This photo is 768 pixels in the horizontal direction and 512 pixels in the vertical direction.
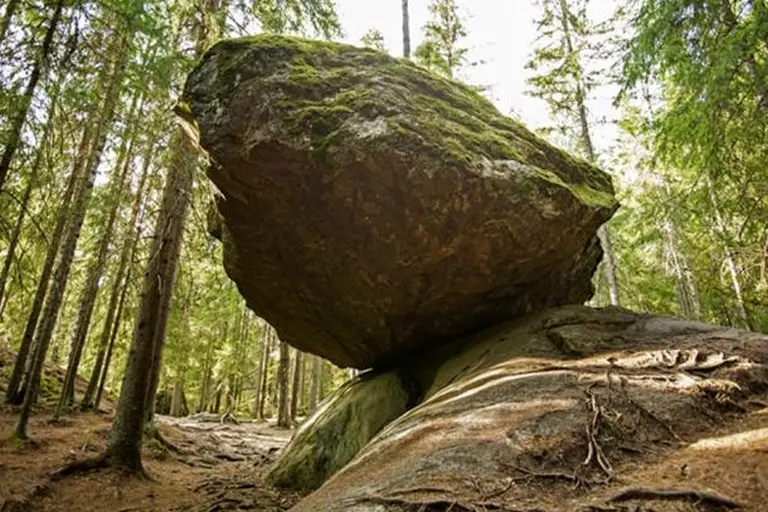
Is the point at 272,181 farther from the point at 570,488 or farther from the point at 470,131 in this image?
the point at 570,488

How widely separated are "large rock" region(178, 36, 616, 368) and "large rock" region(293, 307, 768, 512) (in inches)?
75.2

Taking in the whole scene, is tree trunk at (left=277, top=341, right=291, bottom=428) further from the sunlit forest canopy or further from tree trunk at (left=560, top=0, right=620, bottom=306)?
tree trunk at (left=560, top=0, right=620, bottom=306)

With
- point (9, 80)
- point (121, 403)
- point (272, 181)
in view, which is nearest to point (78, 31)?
point (9, 80)

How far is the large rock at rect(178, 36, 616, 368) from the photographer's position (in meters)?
6.71

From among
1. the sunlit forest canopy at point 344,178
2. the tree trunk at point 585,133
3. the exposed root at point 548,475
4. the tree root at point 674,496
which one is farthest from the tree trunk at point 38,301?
the tree trunk at point 585,133

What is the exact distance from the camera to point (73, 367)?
11344mm

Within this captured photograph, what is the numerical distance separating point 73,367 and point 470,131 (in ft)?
33.6

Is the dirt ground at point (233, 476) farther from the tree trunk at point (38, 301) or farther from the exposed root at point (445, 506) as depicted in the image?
the tree trunk at point (38, 301)

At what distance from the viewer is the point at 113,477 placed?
7.59 metres

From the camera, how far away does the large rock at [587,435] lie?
3301 mm

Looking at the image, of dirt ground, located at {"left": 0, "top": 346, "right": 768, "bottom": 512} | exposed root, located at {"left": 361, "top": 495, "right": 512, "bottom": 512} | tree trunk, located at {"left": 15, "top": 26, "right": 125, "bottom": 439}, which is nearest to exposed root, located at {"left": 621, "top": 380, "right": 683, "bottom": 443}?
dirt ground, located at {"left": 0, "top": 346, "right": 768, "bottom": 512}

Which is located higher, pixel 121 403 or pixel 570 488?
pixel 121 403

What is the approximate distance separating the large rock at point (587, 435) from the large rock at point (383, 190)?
6.27 feet

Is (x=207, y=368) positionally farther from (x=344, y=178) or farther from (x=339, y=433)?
(x=344, y=178)
